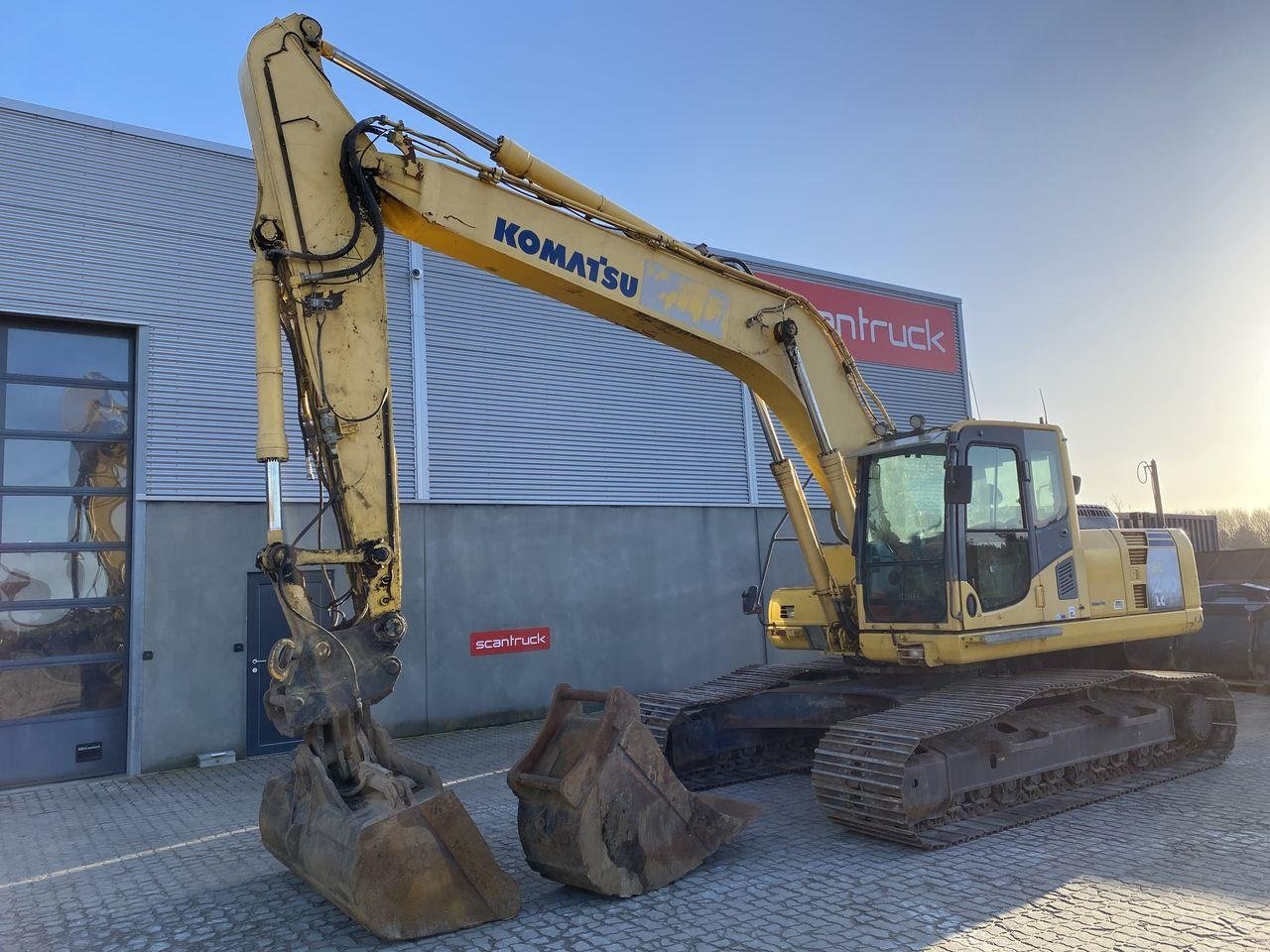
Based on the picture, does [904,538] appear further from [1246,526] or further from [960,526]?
[1246,526]

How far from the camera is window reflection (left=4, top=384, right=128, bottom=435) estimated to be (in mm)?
9969

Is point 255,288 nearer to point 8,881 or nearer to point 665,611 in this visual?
point 8,881

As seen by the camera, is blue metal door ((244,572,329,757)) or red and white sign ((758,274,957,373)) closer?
blue metal door ((244,572,329,757))

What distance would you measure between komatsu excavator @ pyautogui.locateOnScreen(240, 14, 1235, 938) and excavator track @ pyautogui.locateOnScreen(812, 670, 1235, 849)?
0.09ft

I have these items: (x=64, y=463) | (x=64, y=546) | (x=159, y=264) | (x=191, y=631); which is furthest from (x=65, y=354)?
(x=191, y=631)

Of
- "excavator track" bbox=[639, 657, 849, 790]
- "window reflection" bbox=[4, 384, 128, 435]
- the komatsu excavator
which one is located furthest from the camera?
"window reflection" bbox=[4, 384, 128, 435]

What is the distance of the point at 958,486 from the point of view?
6766mm

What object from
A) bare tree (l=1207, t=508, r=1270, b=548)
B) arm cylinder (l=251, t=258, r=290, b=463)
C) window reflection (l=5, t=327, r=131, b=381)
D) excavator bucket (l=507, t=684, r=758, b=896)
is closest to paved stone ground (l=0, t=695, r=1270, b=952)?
excavator bucket (l=507, t=684, r=758, b=896)

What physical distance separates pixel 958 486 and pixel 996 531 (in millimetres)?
637

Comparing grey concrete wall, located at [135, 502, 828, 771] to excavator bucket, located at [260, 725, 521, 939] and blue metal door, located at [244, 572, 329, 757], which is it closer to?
blue metal door, located at [244, 572, 329, 757]

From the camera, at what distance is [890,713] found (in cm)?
652

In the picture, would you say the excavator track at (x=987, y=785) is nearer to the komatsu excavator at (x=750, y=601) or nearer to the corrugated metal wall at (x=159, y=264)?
the komatsu excavator at (x=750, y=601)

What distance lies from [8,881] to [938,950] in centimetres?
592

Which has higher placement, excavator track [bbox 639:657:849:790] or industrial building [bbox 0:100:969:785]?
industrial building [bbox 0:100:969:785]
